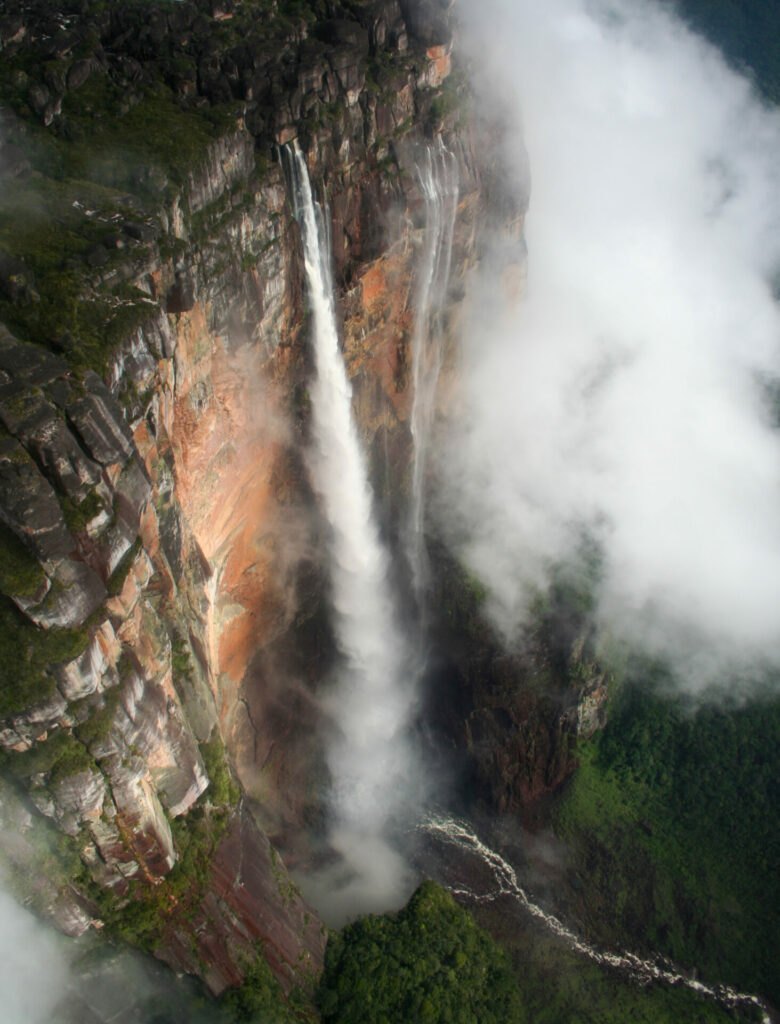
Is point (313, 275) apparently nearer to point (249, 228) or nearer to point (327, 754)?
point (249, 228)

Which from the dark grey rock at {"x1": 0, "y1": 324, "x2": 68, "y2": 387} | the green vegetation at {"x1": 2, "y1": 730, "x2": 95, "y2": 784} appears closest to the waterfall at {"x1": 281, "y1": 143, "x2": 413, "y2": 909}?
the dark grey rock at {"x1": 0, "y1": 324, "x2": 68, "y2": 387}

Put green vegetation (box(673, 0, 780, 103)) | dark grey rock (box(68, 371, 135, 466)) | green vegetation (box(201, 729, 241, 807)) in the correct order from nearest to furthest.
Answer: dark grey rock (box(68, 371, 135, 466)) < green vegetation (box(201, 729, 241, 807)) < green vegetation (box(673, 0, 780, 103))

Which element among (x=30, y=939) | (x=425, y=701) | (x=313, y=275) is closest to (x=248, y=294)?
(x=313, y=275)

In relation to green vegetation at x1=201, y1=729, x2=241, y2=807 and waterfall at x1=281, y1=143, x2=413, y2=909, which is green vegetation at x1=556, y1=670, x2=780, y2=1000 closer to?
waterfall at x1=281, y1=143, x2=413, y2=909

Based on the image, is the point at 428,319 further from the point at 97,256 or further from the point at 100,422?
the point at 100,422

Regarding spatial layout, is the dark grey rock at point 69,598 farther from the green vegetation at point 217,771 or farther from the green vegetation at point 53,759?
the green vegetation at point 217,771

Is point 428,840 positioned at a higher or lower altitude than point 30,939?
lower
